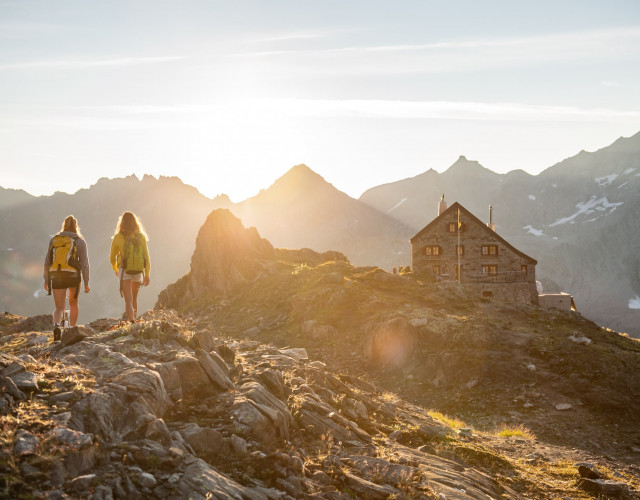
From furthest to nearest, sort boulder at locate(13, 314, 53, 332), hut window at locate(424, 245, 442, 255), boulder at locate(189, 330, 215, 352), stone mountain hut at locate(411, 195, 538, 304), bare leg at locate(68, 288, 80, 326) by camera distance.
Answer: hut window at locate(424, 245, 442, 255) < stone mountain hut at locate(411, 195, 538, 304) < boulder at locate(13, 314, 53, 332) < bare leg at locate(68, 288, 80, 326) < boulder at locate(189, 330, 215, 352)

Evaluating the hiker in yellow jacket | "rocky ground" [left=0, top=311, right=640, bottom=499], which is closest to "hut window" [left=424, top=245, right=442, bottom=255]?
"rocky ground" [left=0, top=311, right=640, bottom=499]

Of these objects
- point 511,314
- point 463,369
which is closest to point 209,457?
point 463,369

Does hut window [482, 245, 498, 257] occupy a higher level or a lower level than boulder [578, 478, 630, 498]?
higher

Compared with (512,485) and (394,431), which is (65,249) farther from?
(512,485)

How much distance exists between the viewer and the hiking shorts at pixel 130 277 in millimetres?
12664

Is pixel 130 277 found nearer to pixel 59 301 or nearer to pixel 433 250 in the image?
pixel 59 301

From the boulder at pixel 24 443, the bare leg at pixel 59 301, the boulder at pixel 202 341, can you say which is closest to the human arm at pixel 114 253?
the bare leg at pixel 59 301

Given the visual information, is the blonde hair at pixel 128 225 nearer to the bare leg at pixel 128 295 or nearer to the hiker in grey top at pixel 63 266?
the hiker in grey top at pixel 63 266

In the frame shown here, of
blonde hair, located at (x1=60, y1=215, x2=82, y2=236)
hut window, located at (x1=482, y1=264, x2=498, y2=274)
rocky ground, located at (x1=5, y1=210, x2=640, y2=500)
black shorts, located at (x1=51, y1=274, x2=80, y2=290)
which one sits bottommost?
rocky ground, located at (x1=5, y1=210, x2=640, y2=500)

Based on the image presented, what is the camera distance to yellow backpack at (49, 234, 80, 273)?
1126 centimetres

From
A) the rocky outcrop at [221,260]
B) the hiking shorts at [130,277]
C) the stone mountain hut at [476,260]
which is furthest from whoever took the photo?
the stone mountain hut at [476,260]

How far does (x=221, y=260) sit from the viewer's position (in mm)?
38781

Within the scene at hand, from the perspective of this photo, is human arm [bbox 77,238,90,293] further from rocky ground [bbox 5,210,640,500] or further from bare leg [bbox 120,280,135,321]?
rocky ground [bbox 5,210,640,500]

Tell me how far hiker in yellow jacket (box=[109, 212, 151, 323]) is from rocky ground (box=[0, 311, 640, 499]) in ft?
7.64
